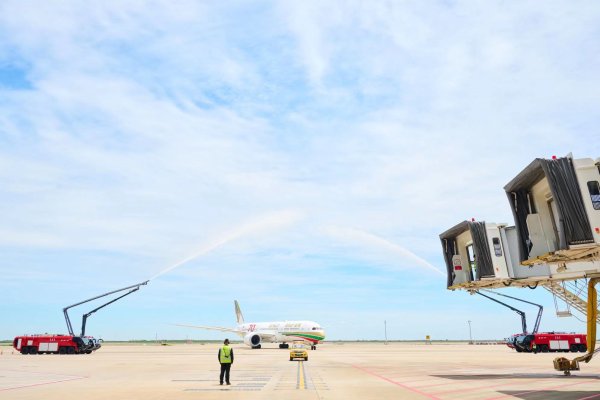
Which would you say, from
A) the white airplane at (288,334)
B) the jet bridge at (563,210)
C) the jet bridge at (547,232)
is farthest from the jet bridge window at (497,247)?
the white airplane at (288,334)

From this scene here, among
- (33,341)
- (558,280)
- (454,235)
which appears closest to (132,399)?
(454,235)

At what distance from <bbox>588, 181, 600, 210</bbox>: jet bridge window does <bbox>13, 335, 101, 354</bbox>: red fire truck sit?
64629mm

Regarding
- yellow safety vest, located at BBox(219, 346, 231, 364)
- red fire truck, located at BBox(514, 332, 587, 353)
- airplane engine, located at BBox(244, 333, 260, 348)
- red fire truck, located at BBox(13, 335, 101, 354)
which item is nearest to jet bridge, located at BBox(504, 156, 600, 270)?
yellow safety vest, located at BBox(219, 346, 231, 364)

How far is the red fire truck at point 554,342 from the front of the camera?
173 feet

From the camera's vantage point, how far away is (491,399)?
16.0 meters

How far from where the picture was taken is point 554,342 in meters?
53.9

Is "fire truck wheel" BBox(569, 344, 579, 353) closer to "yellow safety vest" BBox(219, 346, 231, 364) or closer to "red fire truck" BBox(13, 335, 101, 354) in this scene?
"yellow safety vest" BBox(219, 346, 231, 364)

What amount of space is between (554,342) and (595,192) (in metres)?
46.0

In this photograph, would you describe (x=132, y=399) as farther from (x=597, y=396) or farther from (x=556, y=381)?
(x=556, y=381)

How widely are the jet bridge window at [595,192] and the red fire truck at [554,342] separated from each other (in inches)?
1790

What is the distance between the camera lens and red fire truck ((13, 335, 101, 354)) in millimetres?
61719

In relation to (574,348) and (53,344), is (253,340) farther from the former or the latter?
(574,348)

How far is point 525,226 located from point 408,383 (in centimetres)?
912

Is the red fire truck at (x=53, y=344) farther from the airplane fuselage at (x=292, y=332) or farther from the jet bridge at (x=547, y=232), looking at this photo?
the jet bridge at (x=547, y=232)
